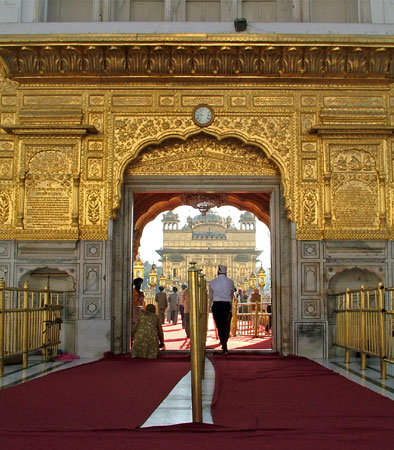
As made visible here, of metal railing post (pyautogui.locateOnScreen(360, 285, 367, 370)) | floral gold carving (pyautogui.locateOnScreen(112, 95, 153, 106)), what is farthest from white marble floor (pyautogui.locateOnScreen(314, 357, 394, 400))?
floral gold carving (pyautogui.locateOnScreen(112, 95, 153, 106))

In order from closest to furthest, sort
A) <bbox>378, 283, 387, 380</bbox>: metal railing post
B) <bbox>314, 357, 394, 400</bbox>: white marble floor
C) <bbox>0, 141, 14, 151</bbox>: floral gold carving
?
<bbox>314, 357, 394, 400</bbox>: white marble floor, <bbox>378, 283, 387, 380</bbox>: metal railing post, <bbox>0, 141, 14, 151</bbox>: floral gold carving

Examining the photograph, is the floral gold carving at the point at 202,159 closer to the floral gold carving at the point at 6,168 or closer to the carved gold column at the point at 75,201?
the carved gold column at the point at 75,201

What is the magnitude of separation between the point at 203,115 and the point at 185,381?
13.9 feet

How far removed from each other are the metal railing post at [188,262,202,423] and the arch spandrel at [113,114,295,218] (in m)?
5.23

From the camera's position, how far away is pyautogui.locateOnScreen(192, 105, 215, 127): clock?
8.76 meters

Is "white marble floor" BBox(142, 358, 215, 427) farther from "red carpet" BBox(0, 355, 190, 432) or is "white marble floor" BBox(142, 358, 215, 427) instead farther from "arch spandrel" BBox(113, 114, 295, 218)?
"arch spandrel" BBox(113, 114, 295, 218)

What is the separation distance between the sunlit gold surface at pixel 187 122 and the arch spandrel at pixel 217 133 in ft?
0.05

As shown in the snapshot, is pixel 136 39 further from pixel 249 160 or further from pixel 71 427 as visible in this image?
pixel 71 427

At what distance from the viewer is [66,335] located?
28.0ft

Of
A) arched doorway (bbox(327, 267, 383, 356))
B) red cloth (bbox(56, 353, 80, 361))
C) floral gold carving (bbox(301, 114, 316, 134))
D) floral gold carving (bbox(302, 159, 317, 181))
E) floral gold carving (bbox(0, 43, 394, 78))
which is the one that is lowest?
red cloth (bbox(56, 353, 80, 361))

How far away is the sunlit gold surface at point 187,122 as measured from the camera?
8531mm

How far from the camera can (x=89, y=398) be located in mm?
4582

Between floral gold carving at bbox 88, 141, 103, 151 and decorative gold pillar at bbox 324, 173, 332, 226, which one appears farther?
floral gold carving at bbox 88, 141, 103, 151

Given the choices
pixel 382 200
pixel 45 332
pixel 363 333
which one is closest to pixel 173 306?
pixel 382 200
